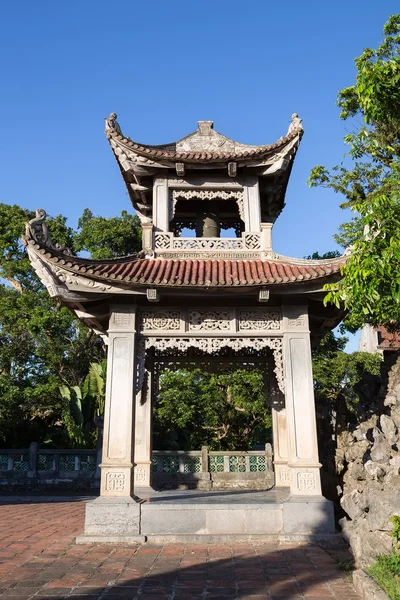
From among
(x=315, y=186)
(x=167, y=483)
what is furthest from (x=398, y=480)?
(x=315, y=186)

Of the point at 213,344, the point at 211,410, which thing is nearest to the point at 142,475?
the point at 213,344

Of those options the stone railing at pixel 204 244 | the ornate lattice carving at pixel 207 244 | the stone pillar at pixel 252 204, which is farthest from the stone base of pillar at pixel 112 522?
the stone pillar at pixel 252 204

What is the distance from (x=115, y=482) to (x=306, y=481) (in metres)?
3.18

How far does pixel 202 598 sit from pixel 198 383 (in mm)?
15394

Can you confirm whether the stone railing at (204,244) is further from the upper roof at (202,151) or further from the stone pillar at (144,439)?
the stone pillar at (144,439)

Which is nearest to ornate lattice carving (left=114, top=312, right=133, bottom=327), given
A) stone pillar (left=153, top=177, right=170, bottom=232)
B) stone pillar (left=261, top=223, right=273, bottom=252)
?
stone pillar (left=153, top=177, right=170, bottom=232)

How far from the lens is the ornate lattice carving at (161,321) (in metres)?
8.62

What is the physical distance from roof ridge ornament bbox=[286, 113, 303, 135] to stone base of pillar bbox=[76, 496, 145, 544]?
26.5 feet

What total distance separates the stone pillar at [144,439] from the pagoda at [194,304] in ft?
0.08

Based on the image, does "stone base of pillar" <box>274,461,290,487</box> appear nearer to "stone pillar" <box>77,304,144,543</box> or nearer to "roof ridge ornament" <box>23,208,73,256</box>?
"stone pillar" <box>77,304,144,543</box>

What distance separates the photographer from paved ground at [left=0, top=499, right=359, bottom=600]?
4918 millimetres

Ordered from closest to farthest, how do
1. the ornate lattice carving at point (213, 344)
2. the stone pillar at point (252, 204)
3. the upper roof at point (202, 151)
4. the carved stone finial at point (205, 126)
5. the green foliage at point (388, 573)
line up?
the green foliage at point (388, 573)
the ornate lattice carving at point (213, 344)
the upper roof at point (202, 151)
the stone pillar at point (252, 204)
the carved stone finial at point (205, 126)

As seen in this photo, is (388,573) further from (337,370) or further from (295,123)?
(337,370)

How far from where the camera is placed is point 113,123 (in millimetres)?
9992
